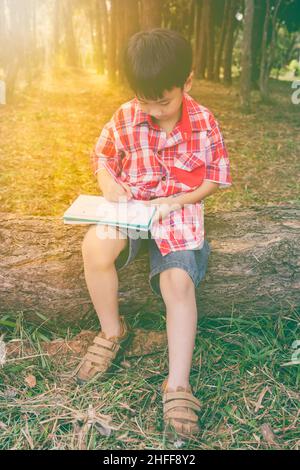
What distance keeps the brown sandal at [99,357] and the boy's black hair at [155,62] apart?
0.89 metres

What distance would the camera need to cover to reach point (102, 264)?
75.1 inches

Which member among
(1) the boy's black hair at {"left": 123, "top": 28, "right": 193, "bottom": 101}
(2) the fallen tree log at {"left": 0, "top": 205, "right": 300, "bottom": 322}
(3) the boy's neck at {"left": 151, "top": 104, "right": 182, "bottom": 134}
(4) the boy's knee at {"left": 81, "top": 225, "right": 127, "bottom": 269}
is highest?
(1) the boy's black hair at {"left": 123, "top": 28, "right": 193, "bottom": 101}

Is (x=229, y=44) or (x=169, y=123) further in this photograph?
(x=229, y=44)

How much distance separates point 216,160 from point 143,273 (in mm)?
506

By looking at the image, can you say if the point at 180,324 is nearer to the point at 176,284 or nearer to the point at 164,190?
the point at 176,284

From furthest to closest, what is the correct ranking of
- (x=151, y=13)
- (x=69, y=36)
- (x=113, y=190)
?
(x=69, y=36)
(x=151, y=13)
(x=113, y=190)

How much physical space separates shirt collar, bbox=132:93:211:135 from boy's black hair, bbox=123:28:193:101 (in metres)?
0.18

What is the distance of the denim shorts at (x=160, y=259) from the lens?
1.89m

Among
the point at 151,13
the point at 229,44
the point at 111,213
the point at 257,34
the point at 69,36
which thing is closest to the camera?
the point at 111,213

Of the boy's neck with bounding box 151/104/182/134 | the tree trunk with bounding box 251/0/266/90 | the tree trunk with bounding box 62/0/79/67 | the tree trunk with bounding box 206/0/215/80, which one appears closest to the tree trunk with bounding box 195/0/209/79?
the tree trunk with bounding box 206/0/215/80

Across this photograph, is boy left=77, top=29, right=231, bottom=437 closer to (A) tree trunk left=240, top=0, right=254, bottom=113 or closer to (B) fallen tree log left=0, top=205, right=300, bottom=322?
(B) fallen tree log left=0, top=205, right=300, bottom=322

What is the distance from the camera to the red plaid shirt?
199 centimetres

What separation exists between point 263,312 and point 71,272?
0.79 metres

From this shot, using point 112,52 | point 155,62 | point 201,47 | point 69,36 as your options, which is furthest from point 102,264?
point 69,36
